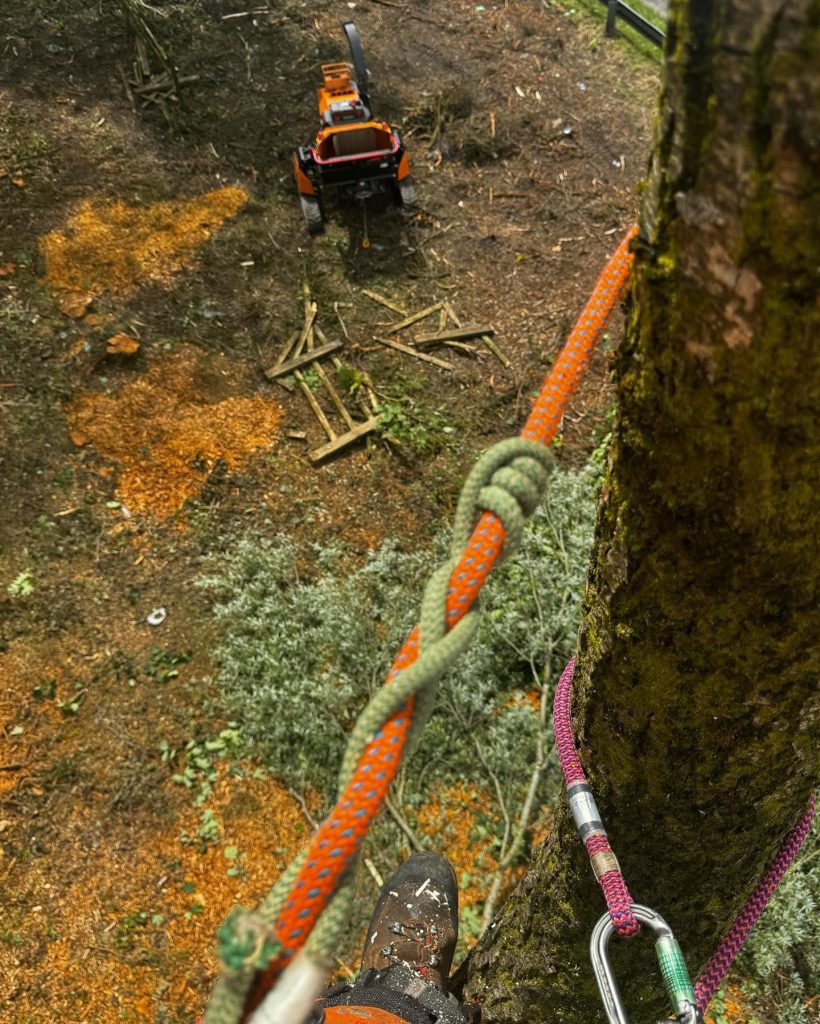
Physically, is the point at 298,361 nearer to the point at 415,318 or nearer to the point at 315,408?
the point at 315,408

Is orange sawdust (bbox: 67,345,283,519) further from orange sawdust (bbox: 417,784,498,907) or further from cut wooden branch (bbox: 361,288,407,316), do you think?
orange sawdust (bbox: 417,784,498,907)

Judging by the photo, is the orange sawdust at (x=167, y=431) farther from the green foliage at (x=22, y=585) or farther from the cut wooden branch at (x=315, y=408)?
the green foliage at (x=22, y=585)

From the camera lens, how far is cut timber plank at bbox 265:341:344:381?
6.29m

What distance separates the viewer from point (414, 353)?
21.5 ft

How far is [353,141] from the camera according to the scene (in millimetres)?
7082

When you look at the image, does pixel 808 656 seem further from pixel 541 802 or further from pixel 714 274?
pixel 541 802

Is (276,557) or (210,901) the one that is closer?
(210,901)

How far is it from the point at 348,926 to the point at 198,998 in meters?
0.83

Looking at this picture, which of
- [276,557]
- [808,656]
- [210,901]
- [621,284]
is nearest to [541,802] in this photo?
[210,901]

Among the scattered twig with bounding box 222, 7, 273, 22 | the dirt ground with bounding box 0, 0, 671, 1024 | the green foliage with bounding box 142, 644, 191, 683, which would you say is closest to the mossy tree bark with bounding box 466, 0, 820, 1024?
the dirt ground with bounding box 0, 0, 671, 1024

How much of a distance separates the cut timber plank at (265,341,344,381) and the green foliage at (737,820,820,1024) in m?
5.08

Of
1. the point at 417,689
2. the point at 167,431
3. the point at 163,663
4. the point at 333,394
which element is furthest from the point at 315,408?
the point at 417,689

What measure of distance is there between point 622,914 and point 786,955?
2533mm

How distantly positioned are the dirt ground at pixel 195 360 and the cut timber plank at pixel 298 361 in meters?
0.13
